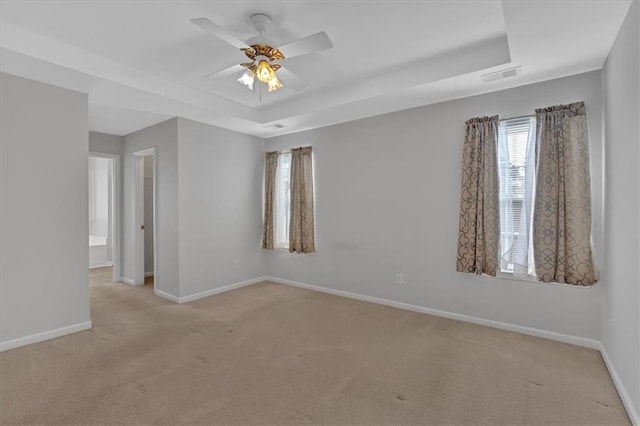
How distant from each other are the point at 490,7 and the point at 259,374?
3213mm

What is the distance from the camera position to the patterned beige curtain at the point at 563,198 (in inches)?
113

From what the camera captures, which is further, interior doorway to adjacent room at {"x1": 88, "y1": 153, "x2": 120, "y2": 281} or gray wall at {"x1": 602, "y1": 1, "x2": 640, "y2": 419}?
interior doorway to adjacent room at {"x1": 88, "y1": 153, "x2": 120, "y2": 281}

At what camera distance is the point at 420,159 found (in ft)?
12.8

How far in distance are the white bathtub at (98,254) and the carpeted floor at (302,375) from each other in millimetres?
3987

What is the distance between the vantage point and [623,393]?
2.11 m

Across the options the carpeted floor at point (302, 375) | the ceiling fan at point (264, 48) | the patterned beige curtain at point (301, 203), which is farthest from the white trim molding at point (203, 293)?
the ceiling fan at point (264, 48)


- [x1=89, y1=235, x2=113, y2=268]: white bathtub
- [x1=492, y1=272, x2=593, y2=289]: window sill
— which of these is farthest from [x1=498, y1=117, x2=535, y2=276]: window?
[x1=89, y1=235, x2=113, y2=268]: white bathtub

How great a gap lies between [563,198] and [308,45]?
2629mm

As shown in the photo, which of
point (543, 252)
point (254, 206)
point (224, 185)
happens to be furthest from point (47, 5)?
point (543, 252)

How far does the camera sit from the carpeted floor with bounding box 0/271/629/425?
2016 millimetres

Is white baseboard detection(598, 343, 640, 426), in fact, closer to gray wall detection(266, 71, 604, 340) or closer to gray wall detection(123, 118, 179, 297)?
gray wall detection(266, 71, 604, 340)

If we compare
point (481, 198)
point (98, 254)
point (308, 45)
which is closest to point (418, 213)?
point (481, 198)

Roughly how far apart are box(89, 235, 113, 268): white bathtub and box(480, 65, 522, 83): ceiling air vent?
765cm

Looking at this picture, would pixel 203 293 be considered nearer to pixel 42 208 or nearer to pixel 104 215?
pixel 42 208
